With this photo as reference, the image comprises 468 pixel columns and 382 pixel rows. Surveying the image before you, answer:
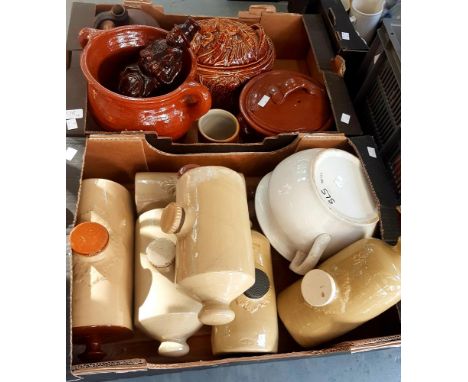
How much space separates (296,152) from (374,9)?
995mm

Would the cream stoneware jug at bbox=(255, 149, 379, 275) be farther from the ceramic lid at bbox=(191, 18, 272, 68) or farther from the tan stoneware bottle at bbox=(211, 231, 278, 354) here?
the ceramic lid at bbox=(191, 18, 272, 68)

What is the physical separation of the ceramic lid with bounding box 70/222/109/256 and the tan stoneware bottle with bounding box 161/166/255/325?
13 centimetres

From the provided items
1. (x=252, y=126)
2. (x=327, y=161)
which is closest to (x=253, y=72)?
(x=252, y=126)

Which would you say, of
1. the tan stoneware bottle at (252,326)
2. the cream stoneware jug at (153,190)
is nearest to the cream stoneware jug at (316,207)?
the tan stoneware bottle at (252,326)

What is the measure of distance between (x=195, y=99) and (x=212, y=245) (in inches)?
15.9

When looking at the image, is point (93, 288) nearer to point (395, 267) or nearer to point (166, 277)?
point (166, 277)

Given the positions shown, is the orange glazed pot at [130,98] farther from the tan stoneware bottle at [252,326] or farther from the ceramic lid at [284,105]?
the tan stoneware bottle at [252,326]

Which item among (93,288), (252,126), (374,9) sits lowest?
(93,288)

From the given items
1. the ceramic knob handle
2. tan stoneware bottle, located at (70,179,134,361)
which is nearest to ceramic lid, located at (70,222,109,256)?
tan stoneware bottle, located at (70,179,134,361)

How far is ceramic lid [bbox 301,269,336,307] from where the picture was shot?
2.59ft

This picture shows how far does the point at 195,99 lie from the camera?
3.24 ft

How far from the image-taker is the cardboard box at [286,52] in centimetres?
108

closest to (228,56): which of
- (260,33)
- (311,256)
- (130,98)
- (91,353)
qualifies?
(260,33)

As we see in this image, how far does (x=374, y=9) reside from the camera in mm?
1714
